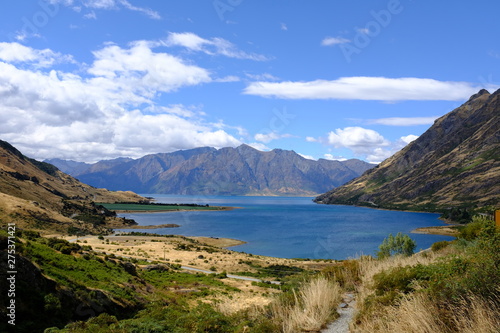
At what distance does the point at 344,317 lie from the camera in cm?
1234

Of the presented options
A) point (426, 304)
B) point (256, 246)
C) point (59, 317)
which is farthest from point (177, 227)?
point (426, 304)

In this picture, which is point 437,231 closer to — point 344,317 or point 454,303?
point 344,317

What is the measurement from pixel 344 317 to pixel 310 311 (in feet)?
4.40

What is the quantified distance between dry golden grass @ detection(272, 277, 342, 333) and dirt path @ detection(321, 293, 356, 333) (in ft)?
0.81

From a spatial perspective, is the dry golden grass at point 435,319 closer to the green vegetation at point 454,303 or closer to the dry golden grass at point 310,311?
the green vegetation at point 454,303

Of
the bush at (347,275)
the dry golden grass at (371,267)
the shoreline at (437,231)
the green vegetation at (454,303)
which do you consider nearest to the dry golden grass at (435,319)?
the green vegetation at (454,303)

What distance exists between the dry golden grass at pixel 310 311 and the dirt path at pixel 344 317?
0.81 feet

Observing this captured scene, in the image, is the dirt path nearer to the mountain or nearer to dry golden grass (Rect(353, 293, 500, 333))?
dry golden grass (Rect(353, 293, 500, 333))

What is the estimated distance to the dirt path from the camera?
11.1 metres

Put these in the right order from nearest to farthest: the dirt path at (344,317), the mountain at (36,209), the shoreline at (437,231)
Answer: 1. the dirt path at (344,317)
2. the mountain at (36,209)
3. the shoreline at (437,231)

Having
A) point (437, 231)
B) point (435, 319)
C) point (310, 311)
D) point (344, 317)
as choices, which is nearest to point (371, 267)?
point (344, 317)

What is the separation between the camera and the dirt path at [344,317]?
11133 millimetres

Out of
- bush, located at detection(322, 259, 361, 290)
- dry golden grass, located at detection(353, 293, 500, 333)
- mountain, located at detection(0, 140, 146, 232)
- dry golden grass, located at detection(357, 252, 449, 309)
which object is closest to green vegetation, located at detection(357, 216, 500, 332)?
dry golden grass, located at detection(353, 293, 500, 333)

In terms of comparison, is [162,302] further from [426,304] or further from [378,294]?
[426,304]
